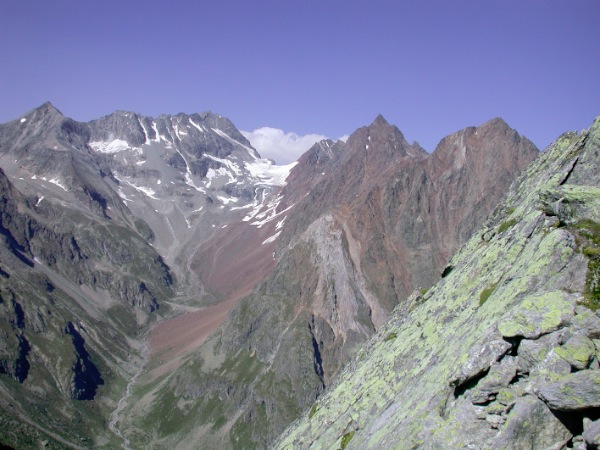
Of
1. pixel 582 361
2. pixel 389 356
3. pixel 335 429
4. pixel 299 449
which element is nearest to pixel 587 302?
pixel 582 361

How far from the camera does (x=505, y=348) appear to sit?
19.4 m

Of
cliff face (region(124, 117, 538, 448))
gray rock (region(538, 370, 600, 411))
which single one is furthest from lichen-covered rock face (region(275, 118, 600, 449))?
cliff face (region(124, 117, 538, 448))

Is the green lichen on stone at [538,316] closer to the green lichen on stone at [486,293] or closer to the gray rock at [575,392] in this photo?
the gray rock at [575,392]

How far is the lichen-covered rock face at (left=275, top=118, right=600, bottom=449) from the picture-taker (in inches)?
666

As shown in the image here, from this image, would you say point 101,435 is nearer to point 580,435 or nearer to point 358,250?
point 358,250

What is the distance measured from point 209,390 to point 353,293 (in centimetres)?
6052

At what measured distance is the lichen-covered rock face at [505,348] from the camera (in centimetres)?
1692

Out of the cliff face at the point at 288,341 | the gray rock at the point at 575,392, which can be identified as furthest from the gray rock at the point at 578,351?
the cliff face at the point at 288,341

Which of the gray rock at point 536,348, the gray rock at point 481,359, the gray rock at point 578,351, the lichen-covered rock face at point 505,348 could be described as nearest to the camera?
the gray rock at point 578,351

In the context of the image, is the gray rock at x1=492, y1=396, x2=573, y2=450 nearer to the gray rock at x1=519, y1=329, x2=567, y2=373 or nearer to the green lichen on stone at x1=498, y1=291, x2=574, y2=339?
the gray rock at x1=519, y1=329, x2=567, y2=373

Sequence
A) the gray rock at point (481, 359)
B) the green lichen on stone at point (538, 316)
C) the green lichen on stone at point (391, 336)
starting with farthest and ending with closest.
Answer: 1. the green lichen on stone at point (391, 336)
2. the gray rock at point (481, 359)
3. the green lichen on stone at point (538, 316)

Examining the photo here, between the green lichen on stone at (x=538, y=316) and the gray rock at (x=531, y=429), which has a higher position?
the green lichen on stone at (x=538, y=316)

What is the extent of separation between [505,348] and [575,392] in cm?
395

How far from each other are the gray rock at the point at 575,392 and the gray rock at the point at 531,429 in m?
0.73
